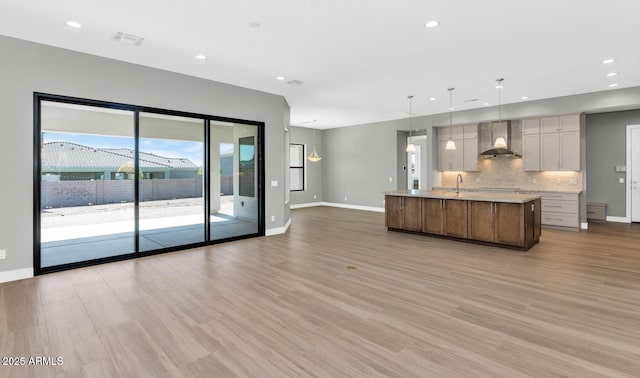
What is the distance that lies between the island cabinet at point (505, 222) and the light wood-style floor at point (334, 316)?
0.37 metres

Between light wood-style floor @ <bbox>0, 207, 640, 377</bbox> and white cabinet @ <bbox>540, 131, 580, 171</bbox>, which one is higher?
white cabinet @ <bbox>540, 131, 580, 171</bbox>

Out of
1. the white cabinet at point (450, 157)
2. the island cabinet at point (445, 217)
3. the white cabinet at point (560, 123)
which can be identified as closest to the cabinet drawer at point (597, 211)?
the white cabinet at point (560, 123)

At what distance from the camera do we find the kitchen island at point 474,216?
5289mm

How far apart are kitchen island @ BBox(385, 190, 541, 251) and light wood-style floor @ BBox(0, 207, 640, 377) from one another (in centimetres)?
45

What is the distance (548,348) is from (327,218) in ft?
22.7

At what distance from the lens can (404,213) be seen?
22.4 feet

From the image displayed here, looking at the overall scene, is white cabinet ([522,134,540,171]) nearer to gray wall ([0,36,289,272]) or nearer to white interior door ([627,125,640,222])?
white interior door ([627,125,640,222])

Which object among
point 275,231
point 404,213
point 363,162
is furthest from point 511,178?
point 275,231

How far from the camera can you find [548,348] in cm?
236

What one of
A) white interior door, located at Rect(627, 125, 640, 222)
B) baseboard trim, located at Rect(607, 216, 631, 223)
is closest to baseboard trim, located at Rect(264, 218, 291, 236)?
baseboard trim, located at Rect(607, 216, 631, 223)

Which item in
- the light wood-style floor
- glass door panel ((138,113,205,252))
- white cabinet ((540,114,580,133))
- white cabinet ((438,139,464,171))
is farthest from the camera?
white cabinet ((438,139,464,171))

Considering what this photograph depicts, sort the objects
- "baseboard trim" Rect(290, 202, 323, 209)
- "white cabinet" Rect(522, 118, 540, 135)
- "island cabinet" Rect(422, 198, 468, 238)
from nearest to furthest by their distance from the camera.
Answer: "island cabinet" Rect(422, 198, 468, 238) → "white cabinet" Rect(522, 118, 540, 135) → "baseboard trim" Rect(290, 202, 323, 209)

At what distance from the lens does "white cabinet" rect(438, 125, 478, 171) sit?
8594mm

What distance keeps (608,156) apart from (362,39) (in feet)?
24.9
